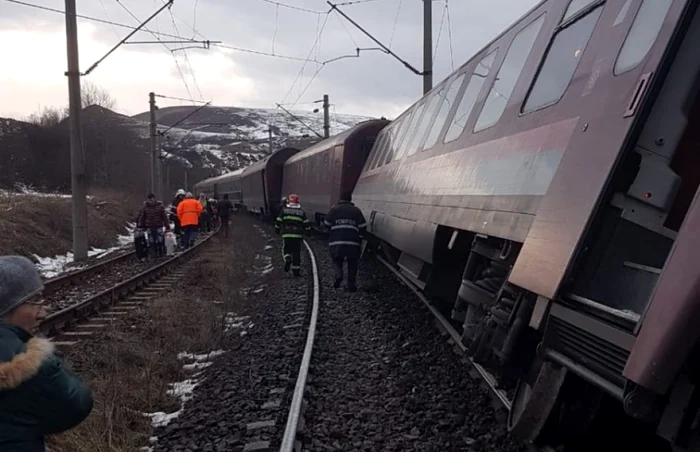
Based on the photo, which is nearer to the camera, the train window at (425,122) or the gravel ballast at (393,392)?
the gravel ballast at (393,392)

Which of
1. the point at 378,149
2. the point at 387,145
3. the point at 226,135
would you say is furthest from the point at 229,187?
the point at 226,135

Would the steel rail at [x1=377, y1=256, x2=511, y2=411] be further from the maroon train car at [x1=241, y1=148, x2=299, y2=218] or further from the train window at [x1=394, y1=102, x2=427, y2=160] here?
the maroon train car at [x1=241, y1=148, x2=299, y2=218]

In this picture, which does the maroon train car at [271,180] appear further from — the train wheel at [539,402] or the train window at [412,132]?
the train wheel at [539,402]

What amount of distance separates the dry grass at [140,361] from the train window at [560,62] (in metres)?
3.85

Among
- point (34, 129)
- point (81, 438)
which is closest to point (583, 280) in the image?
point (81, 438)

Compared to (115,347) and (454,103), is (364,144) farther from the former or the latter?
(115,347)

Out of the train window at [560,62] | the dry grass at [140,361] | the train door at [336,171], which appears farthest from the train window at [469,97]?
the train door at [336,171]

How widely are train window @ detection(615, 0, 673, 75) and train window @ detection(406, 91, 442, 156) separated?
19.4 ft

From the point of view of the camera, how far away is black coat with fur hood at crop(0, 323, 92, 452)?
2.32 m

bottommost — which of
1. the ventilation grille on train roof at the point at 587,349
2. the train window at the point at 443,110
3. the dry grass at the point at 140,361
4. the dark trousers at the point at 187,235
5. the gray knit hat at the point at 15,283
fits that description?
the dark trousers at the point at 187,235

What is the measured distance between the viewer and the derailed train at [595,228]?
2.79 metres

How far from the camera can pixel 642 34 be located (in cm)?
373

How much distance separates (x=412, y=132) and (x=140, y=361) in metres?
6.03

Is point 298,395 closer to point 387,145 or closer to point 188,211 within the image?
point 387,145
